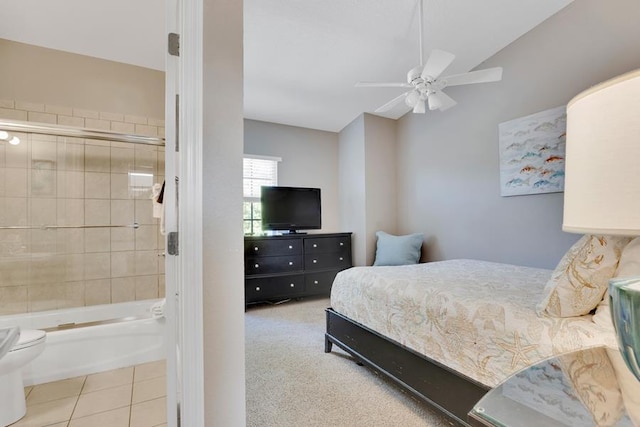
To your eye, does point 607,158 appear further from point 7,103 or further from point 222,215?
point 7,103

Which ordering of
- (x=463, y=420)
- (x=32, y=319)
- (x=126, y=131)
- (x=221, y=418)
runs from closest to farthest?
(x=221, y=418), (x=463, y=420), (x=32, y=319), (x=126, y=131)

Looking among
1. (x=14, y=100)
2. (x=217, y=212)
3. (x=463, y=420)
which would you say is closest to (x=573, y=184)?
(x=217, y=212)

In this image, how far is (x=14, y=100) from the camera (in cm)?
236

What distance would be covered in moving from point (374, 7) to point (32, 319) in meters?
3.78

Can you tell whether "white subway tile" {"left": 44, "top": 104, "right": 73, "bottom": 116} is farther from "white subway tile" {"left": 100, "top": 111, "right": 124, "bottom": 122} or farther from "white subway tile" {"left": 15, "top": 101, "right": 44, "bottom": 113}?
"white subway tile" {"left": 100, "top": 111, "right": 124, "bottom": 122}

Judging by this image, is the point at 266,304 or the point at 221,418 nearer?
the point at 221,418

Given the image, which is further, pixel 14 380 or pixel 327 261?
pixel 327 261

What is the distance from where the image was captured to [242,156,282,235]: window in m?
4.26

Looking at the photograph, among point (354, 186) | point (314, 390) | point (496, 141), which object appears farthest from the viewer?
point (354, 186)

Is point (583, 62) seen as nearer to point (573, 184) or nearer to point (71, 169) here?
point (573, 184)

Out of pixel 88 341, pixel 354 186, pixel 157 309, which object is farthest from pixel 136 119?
pixel 354 186

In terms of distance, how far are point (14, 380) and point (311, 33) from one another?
3.26 meters

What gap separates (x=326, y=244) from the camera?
4.20m

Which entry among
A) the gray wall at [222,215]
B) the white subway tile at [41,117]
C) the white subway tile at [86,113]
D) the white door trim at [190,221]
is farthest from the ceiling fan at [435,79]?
the white subway tile at [41,117]
